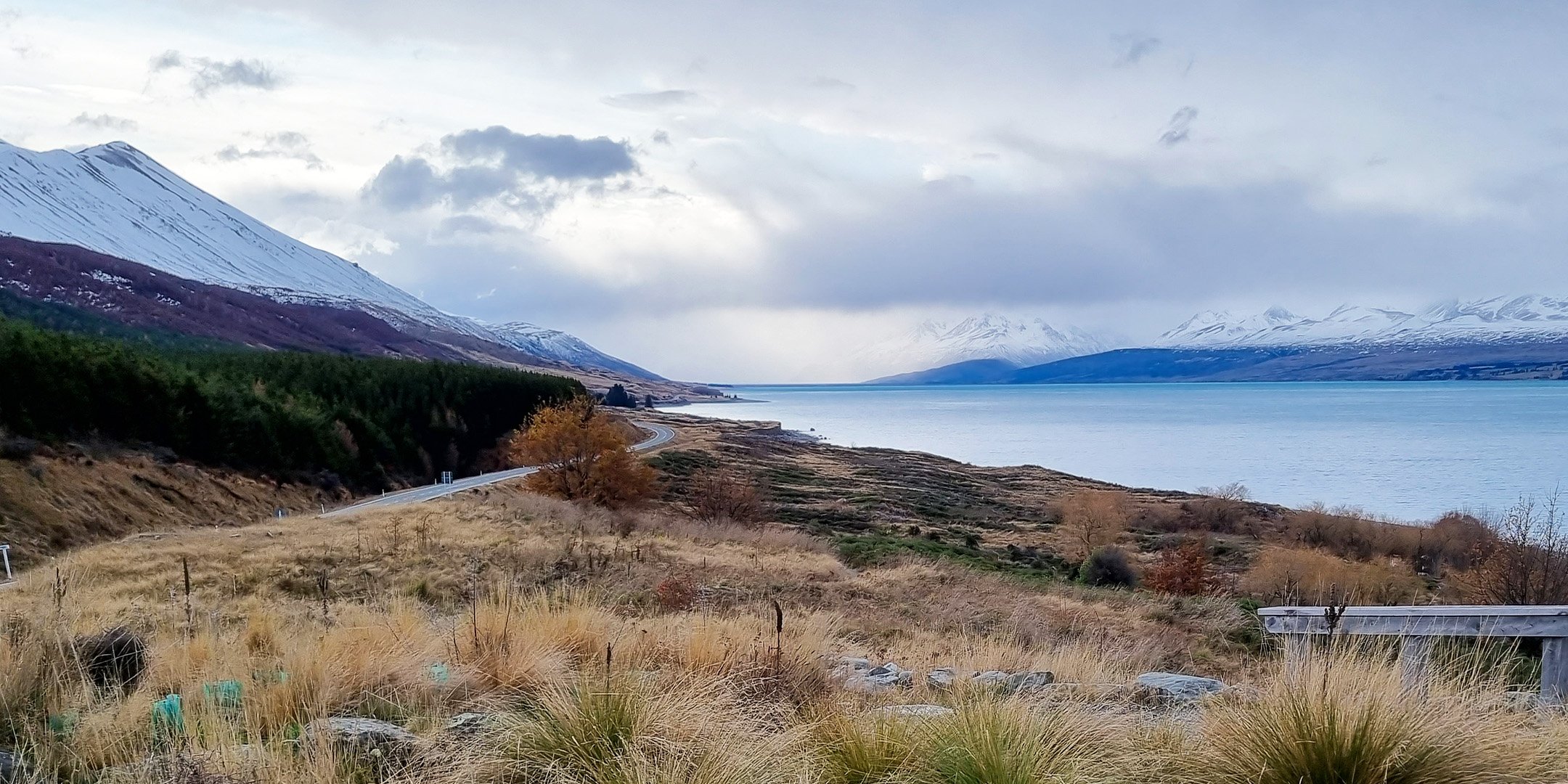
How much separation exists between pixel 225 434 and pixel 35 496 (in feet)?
46.4

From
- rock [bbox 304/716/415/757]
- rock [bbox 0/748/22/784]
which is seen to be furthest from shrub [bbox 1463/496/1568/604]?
rock [bbox 0/748/22/784]

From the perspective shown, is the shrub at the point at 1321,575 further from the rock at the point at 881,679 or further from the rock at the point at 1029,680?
the rock at the point at 1029,680

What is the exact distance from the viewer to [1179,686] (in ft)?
22.6

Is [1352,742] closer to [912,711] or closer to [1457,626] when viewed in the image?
[912,711]

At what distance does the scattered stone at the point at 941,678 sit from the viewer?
6841 millimetres

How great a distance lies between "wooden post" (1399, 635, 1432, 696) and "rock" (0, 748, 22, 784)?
6.48 metres

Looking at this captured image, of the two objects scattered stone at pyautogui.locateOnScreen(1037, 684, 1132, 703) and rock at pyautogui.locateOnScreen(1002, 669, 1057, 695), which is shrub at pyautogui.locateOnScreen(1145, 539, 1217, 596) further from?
scattered stone at pyautogui.locateOnScreen(1037, 684, 1132, 703)

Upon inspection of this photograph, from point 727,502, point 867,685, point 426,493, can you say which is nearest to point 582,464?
point 727,502

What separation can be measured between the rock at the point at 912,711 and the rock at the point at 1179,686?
73.0 inches

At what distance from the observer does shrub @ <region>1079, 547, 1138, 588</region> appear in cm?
3159

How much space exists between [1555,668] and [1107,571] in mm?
26175

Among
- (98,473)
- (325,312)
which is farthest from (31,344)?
(325,312)

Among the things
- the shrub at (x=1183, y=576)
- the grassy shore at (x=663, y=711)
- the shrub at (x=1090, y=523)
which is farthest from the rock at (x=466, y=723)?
the shrub at (x=1090, y=523)

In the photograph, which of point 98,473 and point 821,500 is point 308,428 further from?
point 821,500
